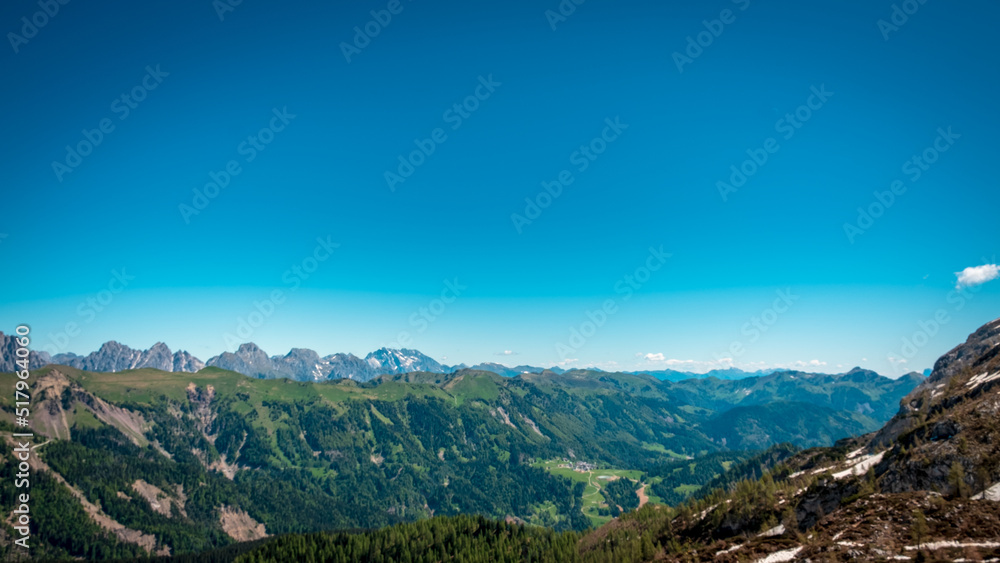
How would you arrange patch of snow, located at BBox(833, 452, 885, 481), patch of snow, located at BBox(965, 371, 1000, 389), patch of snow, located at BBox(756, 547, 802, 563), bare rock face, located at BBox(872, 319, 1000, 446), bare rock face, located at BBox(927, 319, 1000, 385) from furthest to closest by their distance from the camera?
bare rock face, located at BBox(927, 319, 1000, 385) → bare rock face, located at BBox(872, 319, 1000, 446) → patch of snow, located at BBox(965, 371, 1000, 389) → patch of snow, located at BBox(833, 452, 885, 481) → patch of snow, located at BBox(756, 547, 802, 563)

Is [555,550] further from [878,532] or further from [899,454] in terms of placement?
[878,532]

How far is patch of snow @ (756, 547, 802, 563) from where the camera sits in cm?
3981

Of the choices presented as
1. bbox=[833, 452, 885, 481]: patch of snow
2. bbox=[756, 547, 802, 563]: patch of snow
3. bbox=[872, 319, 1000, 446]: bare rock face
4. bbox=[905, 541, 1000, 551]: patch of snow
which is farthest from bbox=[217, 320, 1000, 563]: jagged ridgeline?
bbox=[872, 319, 1000, 446]: bare rock face

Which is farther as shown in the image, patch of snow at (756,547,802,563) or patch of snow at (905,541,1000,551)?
patch of snow at (756,547,802,563)

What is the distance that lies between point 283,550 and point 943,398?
19651 centimetres

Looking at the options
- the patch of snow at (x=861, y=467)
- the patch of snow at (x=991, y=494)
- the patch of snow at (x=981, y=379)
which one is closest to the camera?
the patch of snow at (x=991, y=494)

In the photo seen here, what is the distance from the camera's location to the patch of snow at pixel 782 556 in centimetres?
3981

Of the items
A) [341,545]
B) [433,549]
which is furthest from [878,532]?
[341,545]

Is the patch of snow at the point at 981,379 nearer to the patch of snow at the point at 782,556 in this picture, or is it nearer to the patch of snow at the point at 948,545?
the patch of snow at the point at 948,545

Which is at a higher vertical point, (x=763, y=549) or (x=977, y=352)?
(x=977, y=352)

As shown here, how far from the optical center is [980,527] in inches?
1356

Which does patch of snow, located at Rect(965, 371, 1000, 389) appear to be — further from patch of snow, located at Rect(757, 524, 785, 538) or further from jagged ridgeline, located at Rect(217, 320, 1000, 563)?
patch of snow, located at Rect(757, 524, 785, 538)

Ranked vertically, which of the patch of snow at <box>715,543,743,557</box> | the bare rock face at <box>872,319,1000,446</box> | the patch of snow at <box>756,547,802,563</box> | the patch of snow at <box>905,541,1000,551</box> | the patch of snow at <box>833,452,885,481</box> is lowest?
the patch of snow at <box>715,543,743,557</box>

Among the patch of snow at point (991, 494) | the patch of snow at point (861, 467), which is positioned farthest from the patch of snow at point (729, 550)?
the patch of snow at point (861, 467)
